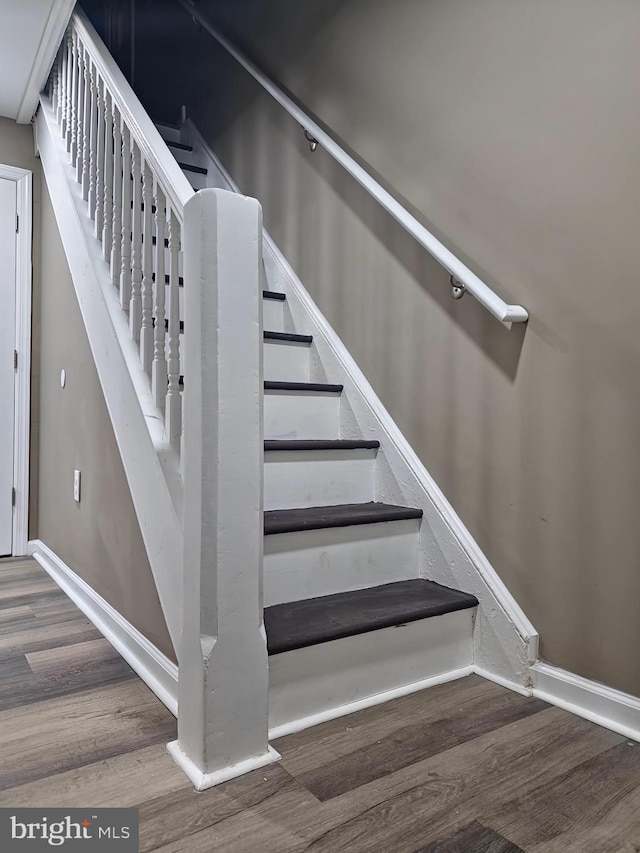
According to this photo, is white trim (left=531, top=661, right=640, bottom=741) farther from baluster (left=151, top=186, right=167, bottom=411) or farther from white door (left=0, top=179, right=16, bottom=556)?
white door (left=0, top=179, right=16, bottom=556)

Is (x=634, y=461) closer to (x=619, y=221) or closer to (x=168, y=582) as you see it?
(x=619, y=221)

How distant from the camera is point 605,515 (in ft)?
4.54

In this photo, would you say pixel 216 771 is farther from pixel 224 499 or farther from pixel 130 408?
pixel 130 408

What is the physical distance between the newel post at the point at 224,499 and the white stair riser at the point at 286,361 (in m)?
1.08

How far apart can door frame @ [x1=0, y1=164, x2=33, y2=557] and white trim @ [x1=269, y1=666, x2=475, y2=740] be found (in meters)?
2.25

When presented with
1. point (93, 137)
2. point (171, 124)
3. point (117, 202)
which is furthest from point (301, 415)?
point (171, 124)

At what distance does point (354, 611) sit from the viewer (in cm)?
152

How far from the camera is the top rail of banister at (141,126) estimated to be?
4.60 feet

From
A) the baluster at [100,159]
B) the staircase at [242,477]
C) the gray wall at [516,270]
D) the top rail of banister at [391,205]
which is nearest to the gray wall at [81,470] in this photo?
the staircase at [242,477]

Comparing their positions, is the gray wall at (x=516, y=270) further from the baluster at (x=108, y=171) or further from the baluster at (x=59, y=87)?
the baluster at (x=59, y=87)

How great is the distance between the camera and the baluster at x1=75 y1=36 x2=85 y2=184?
232 cm

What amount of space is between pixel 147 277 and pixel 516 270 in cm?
100

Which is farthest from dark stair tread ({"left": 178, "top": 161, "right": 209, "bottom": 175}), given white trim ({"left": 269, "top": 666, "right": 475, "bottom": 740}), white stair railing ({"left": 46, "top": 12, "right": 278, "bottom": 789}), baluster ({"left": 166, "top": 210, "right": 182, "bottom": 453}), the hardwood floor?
white trim ({"left": 269, "top": 666, "right": 475, "bottom": 740})

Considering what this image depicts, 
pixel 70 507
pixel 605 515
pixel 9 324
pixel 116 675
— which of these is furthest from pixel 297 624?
pixel 9 324
